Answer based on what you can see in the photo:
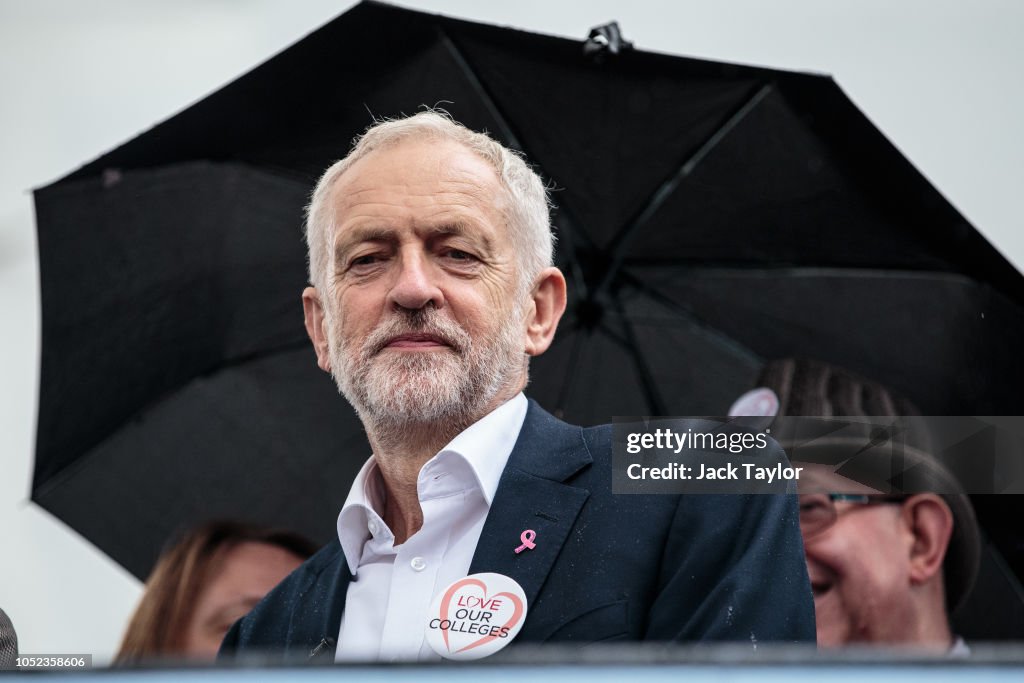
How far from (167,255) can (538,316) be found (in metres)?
0.90

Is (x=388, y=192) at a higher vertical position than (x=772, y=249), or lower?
lower

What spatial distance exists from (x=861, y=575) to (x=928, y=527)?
0.20 metres

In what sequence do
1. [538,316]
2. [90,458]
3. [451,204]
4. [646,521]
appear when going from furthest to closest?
[90,458] → [538,316] → [451,204] → [646,521]

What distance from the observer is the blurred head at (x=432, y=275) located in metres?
2.15

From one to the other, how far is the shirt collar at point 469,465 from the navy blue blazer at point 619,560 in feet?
0.11

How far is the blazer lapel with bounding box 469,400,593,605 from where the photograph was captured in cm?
195

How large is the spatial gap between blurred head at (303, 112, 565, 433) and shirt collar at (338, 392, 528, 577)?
4cm

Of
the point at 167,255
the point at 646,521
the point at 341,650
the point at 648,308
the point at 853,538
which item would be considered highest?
the point at 648,308

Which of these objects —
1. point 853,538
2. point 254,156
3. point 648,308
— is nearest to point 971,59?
point 648,308

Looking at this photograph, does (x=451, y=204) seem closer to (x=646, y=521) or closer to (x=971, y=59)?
(x=646, y=521)

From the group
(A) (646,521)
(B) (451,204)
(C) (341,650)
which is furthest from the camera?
(B) (451,204)

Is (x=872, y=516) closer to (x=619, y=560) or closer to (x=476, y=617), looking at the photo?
(x=619, y=560)

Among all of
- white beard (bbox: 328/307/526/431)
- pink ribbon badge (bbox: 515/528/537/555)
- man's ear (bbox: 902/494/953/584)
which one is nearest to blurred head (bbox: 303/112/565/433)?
white beard (bbox: 328/307/526/431)

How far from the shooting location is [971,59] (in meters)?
2.33
